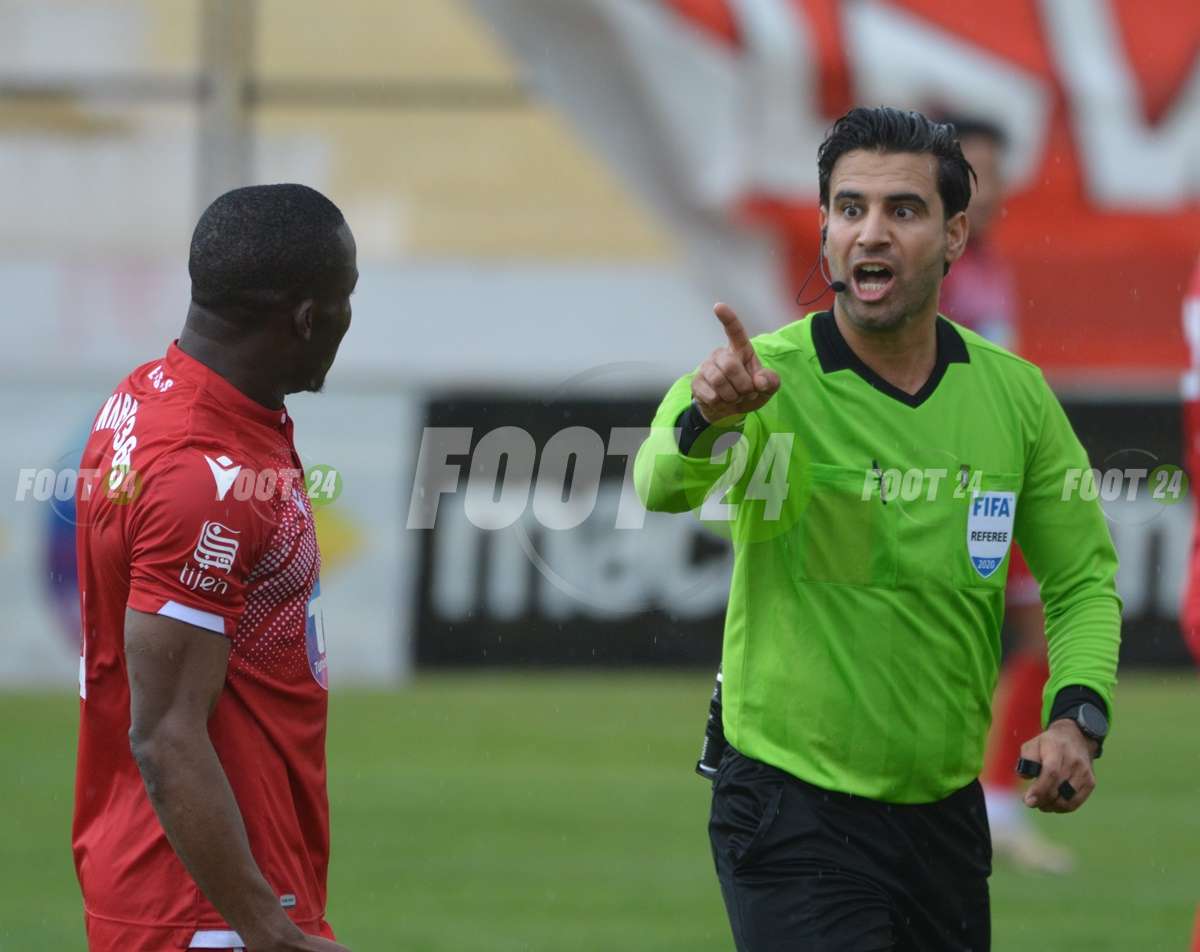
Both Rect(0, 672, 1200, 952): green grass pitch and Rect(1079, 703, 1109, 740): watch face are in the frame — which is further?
Rect(0, 672, 1200, 952): green grass pitch

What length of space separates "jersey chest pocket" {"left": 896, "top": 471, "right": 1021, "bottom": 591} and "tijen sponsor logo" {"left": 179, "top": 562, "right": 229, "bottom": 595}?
1.31 m

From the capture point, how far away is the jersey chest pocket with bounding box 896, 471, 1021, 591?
11.8 ft

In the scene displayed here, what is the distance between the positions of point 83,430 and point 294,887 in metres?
11.1

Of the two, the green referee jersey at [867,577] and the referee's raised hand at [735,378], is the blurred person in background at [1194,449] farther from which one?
the referee's raised hand at [735,378]

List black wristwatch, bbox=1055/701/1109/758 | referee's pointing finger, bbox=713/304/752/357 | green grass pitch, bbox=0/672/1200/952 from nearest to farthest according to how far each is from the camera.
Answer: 1. referee's pointing finger, bbox=713/304/752/357
2. black wristwatch, bbox=1055/701/1109/758
3. green grass pitch, bbox=0/672/1200/952

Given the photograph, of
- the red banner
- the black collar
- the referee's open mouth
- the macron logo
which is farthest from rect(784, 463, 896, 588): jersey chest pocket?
the red banner

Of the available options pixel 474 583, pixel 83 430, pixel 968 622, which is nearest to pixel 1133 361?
pixel 474 583

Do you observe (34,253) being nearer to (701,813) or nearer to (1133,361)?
(1133,361)

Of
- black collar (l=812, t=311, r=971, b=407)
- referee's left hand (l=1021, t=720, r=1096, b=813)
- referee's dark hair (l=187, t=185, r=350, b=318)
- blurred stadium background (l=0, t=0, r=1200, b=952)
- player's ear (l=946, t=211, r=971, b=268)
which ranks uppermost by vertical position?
blurred stadium background (l=0, t=0, r=1200, b=952)

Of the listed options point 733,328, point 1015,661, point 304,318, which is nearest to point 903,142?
point 733,328

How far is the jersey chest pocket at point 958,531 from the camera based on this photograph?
3.60 meters

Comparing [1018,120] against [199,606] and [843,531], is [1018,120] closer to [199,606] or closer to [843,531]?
[843,531]

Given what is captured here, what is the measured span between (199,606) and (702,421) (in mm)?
961

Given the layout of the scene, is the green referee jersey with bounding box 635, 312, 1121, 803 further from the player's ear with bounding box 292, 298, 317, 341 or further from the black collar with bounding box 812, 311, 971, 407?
the player's ear with bounding box 292, 298, 317, 341
